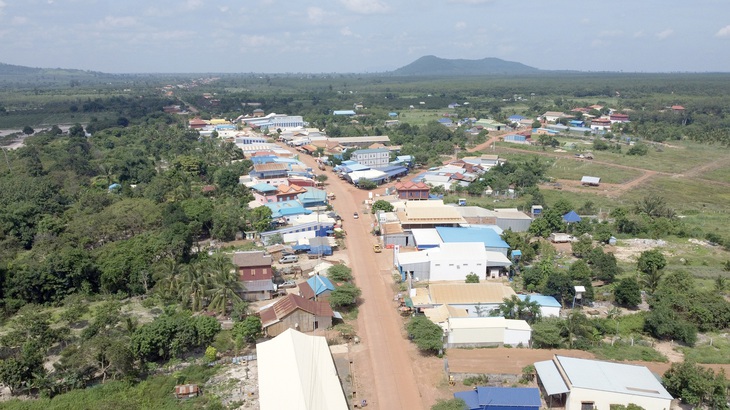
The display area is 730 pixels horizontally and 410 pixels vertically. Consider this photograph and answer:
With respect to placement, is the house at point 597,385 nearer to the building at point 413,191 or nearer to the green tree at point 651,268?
the green tree at point 651,268

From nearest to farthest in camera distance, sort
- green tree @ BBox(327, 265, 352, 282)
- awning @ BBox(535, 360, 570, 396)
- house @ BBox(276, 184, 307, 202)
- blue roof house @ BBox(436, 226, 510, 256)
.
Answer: awning @ BBox(535, 360, 570, 396), green tree @ BBox(327, 265, 352, 282), blue roof house @ BBox(436, 226, 510, 256), house @ BBox(276, 184, 307, 202)

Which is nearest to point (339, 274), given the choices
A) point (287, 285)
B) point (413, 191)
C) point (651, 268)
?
point (287, 285)

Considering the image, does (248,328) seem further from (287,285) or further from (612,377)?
(612,377)

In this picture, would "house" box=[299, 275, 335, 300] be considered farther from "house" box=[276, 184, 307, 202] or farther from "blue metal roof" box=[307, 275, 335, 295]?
"house" box=[276, 184, 307, 202]

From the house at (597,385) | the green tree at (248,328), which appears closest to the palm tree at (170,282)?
the green tree at (248,328)

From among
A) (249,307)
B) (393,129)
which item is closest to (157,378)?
(249,307)

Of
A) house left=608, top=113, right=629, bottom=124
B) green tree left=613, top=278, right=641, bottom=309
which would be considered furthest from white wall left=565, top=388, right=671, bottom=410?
house left=608, top=113, right=629, bottom=124
